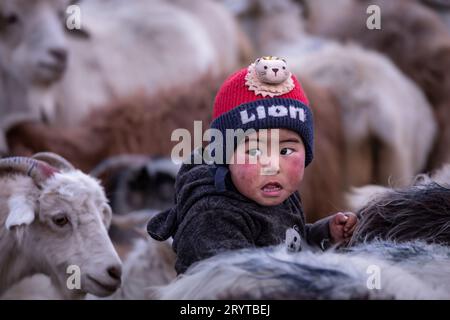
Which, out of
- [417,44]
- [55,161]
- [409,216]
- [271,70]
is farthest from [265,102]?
[417,44]

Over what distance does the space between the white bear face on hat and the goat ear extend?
65 cm

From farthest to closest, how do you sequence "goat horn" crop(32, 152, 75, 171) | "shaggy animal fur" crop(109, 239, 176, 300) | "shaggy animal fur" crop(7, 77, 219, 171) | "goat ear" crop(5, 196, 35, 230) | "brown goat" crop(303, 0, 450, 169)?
1. "brown goat" crop(303, 0, 450, 169)
2. "shaggy animal fur" crop(7, 77, 219, 171)
3. "shaggy animal fur" crop(109, 239, 176, 300)
4. "goat horn" crop(32, 152, 75, 171)
5. "goat ear" crop(5, 196, 35, 230)

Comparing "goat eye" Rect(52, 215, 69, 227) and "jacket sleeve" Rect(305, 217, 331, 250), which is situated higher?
"goat eye" Rect(52, 215, 69, 227)

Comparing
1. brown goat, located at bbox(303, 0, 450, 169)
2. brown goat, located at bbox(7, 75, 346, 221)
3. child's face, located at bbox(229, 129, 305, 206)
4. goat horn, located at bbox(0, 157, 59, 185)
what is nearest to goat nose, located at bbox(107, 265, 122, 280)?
goat horn, located at bbox(0, 157, 59, 185)

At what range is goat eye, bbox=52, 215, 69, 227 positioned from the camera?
2.27 metres

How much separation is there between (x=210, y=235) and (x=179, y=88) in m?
2.50

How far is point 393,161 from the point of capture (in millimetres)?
4930

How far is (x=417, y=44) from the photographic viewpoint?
5727mm

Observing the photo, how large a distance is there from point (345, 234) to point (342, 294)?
0.51 meters

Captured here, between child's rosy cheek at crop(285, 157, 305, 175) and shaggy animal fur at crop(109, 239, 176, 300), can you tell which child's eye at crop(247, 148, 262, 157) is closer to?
child's rosy cheek at crop(285, 157, 305, 175)

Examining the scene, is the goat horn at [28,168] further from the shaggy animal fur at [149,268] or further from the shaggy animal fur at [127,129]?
the shaggy animal fur at [127,129]

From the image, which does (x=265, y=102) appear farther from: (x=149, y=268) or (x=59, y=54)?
(x=59, y=54)
